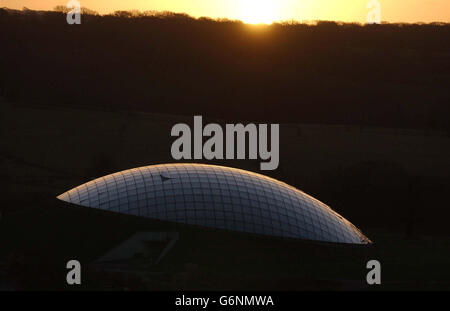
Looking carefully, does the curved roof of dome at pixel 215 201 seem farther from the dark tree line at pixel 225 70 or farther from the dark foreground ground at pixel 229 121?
the dark tree line at pixel 225 70

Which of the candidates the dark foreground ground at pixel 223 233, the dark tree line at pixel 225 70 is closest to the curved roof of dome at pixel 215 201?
the dark foreground ground at pixel 223 233

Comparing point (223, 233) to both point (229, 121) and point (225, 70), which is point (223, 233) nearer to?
point (229, 121)

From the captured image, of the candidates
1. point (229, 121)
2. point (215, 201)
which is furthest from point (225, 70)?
point (215, 201)

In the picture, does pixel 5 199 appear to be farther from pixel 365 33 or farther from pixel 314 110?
pixel 365 33

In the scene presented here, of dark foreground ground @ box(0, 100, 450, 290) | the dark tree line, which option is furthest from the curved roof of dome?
the dark tree line

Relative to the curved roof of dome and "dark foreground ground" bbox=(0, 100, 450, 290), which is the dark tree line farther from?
the curved roof of dome
